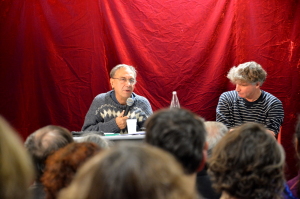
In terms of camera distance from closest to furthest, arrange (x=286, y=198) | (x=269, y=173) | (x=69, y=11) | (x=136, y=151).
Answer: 1. (x=136, y=151)
2. (x=269, y=173)
3. (x=286, y=198)
4. (x=69, y=11)

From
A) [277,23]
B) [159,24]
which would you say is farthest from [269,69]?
[159,24]

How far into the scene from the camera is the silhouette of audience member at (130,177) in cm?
72

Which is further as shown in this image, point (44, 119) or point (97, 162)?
point (44, 119)

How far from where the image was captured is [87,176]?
75 cm

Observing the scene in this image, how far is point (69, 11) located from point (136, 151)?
3.38m

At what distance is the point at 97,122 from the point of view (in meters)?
3.51

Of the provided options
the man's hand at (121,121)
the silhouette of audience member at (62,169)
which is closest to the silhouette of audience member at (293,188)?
the silhouette of audience member at (62,169)

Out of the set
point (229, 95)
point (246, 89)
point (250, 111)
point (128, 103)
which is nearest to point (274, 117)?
point (250, 111)

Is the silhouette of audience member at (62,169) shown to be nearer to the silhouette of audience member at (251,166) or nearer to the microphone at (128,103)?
the silhouette of audience member at (251,166)

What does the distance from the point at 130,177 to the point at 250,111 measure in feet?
10.2

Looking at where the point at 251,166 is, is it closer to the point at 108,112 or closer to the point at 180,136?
the point at 180,136

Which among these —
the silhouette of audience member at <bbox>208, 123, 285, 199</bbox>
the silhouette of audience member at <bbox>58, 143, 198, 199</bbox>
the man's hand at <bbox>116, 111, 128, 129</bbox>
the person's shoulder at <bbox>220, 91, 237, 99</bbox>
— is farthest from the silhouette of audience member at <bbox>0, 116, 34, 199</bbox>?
the person's shoulder at <bbox>220, 91, 237, 99</bbox>

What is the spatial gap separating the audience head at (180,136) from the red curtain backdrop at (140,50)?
8.56 ft

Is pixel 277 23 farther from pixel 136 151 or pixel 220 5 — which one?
pixel 136 151
